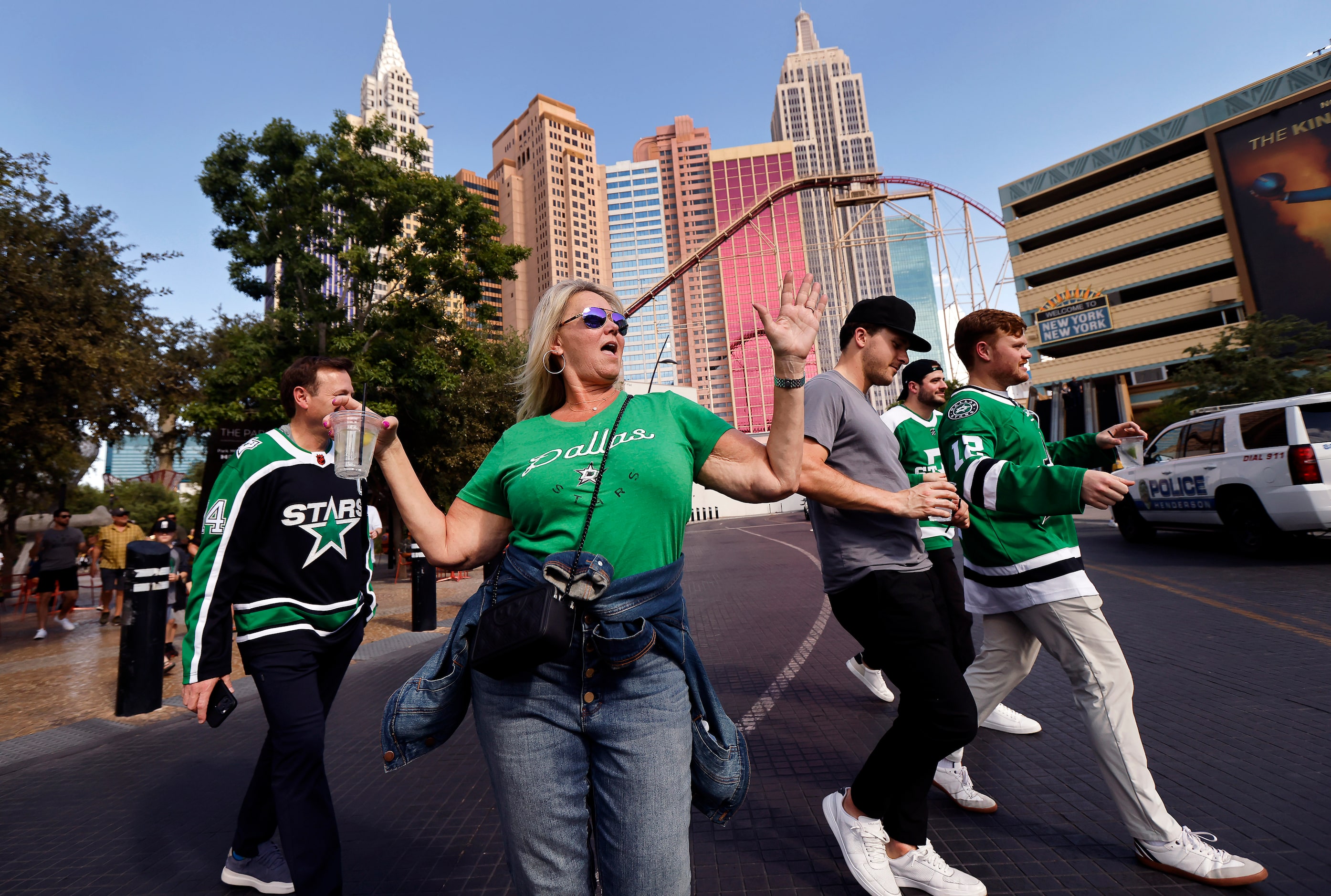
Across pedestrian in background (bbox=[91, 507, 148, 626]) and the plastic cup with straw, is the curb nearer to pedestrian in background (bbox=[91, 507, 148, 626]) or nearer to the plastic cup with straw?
the plastic cup with straw

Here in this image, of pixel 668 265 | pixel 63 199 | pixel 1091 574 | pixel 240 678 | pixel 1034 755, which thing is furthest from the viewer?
pixel 668 265

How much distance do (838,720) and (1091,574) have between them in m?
6.57

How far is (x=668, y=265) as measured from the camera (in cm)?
12769

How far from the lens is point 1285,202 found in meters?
42.3

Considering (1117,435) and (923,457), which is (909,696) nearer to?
(1117,435)

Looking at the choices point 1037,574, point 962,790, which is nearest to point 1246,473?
point 962,790

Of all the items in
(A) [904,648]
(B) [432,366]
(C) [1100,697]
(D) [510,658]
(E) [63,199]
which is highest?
(E) [63,199]

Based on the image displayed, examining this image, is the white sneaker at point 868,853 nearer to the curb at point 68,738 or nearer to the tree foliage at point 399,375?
the curb at point 68,738

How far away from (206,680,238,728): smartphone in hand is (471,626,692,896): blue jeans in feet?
4.67

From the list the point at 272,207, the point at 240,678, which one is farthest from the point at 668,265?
the point at 240,678

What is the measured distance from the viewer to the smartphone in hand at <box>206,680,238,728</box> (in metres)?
2.35

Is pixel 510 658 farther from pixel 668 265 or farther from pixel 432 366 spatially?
pixel 668 265

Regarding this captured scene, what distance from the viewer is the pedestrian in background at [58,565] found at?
1056 cm

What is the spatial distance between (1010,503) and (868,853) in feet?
4.24
